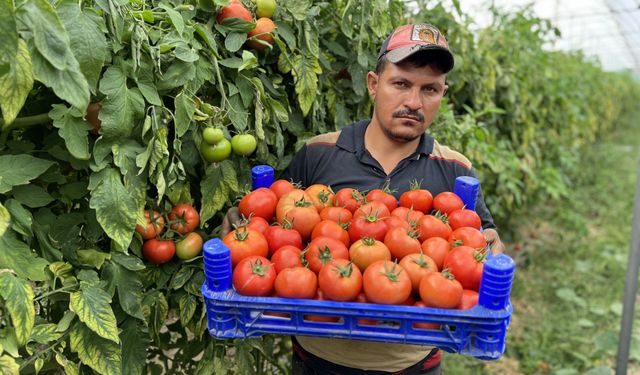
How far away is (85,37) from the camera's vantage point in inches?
43.8

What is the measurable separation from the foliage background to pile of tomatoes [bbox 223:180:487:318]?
0.24 metres

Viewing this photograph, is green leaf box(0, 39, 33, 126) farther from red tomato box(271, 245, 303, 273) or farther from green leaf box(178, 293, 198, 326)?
green leaf box(178, 293, 198, 326)

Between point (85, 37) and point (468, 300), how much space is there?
3.05 ft

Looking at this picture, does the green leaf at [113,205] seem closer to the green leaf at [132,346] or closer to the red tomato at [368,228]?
the green leaf at [132,346]

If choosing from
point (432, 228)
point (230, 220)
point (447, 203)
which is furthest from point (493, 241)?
point (230, 220)

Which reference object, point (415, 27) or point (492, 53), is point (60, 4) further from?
point (492, 53)

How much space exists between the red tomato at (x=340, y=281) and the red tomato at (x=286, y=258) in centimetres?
9

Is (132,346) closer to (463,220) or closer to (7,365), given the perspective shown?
(7,365)

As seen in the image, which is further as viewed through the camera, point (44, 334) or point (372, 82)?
point (372, 82)

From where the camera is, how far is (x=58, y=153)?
1.28 metres

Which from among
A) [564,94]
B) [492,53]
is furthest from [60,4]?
[564,94]

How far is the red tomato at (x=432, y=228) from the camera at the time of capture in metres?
1.36

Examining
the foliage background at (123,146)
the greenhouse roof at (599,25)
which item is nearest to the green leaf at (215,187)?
the foliage background at (123,146)

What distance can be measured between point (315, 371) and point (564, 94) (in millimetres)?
4489
